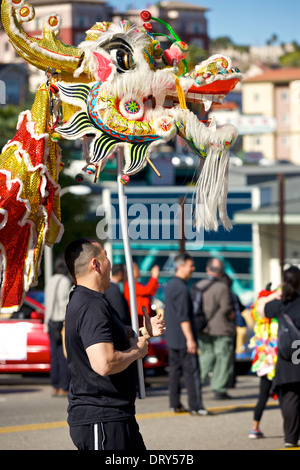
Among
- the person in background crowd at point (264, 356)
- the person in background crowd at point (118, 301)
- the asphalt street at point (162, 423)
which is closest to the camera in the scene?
the asphalt street at point (162, 423)

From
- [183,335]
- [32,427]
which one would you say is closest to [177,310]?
[183,335]

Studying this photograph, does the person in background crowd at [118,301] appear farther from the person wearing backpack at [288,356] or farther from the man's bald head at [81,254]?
the man's bald head at [81,254]

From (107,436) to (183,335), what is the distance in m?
5.78

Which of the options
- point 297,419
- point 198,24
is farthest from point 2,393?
point 198,24

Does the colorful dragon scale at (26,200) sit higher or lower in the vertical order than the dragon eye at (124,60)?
lower

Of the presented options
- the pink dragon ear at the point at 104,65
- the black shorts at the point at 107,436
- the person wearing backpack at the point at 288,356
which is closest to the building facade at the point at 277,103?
the person wearing backpack at the point at 288,356

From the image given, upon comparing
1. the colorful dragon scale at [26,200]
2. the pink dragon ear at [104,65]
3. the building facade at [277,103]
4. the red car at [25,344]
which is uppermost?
the building facade at [277,103]

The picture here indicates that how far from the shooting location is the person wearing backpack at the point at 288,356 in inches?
316

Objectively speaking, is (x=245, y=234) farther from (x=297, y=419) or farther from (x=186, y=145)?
(x=186, y=145)

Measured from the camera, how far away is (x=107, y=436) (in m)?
A: 4.77

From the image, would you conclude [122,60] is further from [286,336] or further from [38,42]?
[286,336]

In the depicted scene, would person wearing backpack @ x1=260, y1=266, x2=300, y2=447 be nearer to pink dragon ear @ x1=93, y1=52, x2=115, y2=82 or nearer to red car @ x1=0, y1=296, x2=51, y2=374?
pink dragon ear @ x1=93, y1=52, x2=115, y2=82

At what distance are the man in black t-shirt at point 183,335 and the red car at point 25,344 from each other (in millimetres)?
3201

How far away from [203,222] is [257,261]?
27.6m
